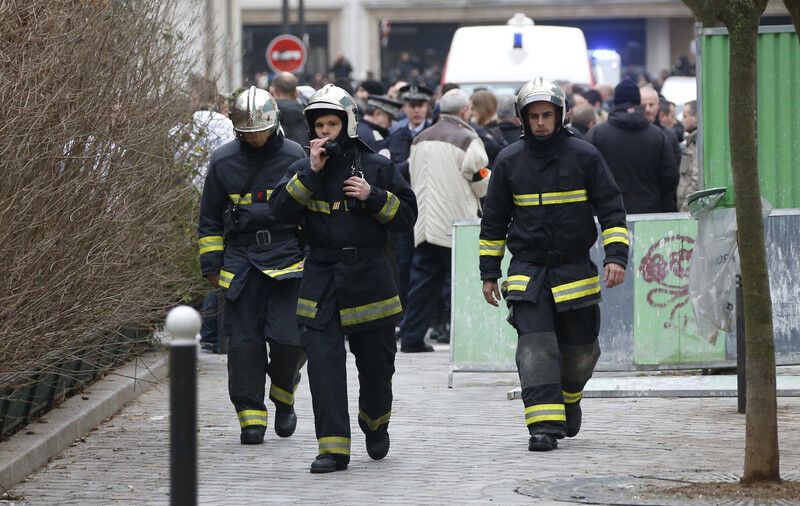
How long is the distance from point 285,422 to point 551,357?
1539 mm

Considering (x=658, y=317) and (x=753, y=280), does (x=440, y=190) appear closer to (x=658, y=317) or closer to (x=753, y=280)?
(x=658, y=317)

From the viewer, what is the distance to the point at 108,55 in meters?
9.84

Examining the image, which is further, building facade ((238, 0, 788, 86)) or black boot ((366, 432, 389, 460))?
building facade ((238, 0, 788, 86))

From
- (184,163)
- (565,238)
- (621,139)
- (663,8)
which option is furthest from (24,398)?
(663,8)

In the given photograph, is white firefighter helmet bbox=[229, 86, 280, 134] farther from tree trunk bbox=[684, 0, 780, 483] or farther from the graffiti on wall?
the graffiti on wall

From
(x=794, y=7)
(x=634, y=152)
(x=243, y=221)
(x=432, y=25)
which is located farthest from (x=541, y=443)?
(x=432, y=25)

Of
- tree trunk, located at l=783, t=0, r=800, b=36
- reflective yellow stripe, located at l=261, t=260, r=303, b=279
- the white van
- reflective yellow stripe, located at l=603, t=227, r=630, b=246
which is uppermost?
the white van

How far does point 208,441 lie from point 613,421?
87.2 inches

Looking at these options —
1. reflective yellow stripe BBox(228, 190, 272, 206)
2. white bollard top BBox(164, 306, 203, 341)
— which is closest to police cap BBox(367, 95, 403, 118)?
reflective yellow stripe BBox(228, 190, 272, 206)

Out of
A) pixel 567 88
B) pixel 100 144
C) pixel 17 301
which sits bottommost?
pixel 17 301

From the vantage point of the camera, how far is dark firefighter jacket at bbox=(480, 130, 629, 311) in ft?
28.6

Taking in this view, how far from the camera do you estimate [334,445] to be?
26.7 ft

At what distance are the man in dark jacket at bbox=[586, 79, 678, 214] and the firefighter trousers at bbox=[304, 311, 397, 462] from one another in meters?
5.49

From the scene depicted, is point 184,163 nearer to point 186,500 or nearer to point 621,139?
point 621,139
